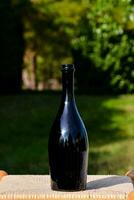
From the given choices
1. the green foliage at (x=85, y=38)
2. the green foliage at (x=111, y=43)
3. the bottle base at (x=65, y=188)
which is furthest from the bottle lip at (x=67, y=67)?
the green foliage at (x=111, y=43)

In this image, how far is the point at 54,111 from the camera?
14.0m

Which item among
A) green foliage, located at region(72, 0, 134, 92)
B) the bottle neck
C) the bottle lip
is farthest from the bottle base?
green foliage, located at region(72, 0, 134, 92)

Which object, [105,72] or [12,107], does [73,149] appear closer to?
[12,107]

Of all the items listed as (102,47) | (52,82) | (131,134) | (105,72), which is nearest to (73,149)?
(131,134)

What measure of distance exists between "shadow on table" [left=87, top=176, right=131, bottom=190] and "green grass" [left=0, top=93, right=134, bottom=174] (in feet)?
12.3

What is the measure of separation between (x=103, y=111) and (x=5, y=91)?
593 cm

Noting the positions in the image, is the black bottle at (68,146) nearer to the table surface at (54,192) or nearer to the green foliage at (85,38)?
the table surface at (54,192)

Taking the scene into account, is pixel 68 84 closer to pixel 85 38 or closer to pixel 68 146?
pixel 68 146

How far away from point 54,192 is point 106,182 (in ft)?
1.34

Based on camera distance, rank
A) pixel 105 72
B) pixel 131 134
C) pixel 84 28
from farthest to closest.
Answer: pixel 105 72 → pixel 84 28 → pixel 131 134

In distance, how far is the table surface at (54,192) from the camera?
10.6 feet

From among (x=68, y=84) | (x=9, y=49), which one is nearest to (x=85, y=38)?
(x=9, y=49)

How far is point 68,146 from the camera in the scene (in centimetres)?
333

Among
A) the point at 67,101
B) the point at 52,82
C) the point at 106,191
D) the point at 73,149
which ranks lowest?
the point at 52,82
